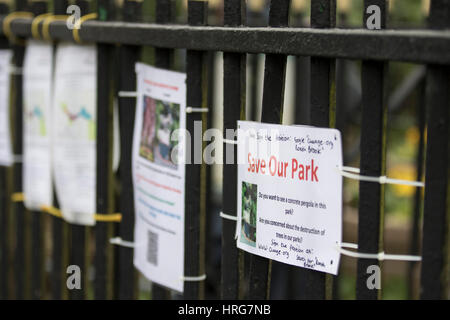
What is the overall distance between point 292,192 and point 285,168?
0.08 m

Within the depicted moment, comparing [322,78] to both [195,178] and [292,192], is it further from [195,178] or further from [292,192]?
[195,178]

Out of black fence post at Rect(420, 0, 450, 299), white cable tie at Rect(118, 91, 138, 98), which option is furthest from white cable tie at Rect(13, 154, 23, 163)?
black fence post at Rect(420, 0, 450, 299)

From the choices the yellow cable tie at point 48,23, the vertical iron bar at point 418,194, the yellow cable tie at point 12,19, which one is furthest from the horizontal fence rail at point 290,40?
the vertical iron bar at point 418,194

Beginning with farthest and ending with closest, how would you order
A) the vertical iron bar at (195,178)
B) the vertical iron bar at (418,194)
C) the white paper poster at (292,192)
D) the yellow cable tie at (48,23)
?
the vertical iron bar at (418,194)
the yellow cable tie at (48,23)
the vertical iron bar at (195,178)
the white paper poster at (292,192)

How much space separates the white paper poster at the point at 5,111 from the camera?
388cm

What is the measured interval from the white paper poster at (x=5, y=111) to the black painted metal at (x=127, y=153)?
3.05 ft

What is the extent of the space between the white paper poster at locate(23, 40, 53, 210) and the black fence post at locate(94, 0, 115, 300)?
1.32 feet

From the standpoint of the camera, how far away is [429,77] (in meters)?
2.00

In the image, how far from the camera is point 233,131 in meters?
2.60

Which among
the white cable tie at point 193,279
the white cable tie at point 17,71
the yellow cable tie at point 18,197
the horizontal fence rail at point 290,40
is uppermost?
the horizontal fence rail at point 290,40

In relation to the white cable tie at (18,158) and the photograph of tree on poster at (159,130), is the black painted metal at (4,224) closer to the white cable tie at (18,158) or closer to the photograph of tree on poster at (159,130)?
the white cable tie at (18,158)

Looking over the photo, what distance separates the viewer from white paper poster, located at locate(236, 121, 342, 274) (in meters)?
2.28

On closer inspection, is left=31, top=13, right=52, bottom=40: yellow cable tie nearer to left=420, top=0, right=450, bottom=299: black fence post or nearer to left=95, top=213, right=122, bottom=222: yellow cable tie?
left=95, top=213, right=122, bottom=222: yellow cable tie
